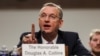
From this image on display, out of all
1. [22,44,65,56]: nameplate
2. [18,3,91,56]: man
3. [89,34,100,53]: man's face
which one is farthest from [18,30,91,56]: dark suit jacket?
[22,44,65,56]: nameplate

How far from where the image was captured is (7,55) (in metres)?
1.45

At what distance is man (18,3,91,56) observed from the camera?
5.51 ft

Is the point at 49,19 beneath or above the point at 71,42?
above

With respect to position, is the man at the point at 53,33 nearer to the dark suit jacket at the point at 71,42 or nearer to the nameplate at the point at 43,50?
the dark suit jacket at the point at 71,42

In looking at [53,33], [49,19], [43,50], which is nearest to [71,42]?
[53,33]

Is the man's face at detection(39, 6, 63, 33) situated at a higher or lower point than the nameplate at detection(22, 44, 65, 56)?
higher

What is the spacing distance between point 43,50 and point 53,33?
617 millimetres

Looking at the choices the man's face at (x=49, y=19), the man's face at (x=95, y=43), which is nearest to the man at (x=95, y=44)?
the man's face at (x=95, y=43)

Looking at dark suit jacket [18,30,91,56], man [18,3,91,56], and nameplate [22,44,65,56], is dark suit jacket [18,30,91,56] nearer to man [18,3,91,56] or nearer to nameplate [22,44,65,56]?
man [18,3,91,56]

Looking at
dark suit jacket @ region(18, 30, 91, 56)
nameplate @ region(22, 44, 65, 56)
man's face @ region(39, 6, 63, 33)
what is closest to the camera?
nameplate @ region(22, 44, 65, 56)

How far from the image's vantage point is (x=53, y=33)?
1.80m

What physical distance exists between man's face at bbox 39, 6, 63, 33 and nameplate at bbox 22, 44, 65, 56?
46 centimetres

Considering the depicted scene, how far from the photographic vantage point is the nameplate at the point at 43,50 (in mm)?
1188

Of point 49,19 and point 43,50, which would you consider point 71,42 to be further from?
point 43,50
